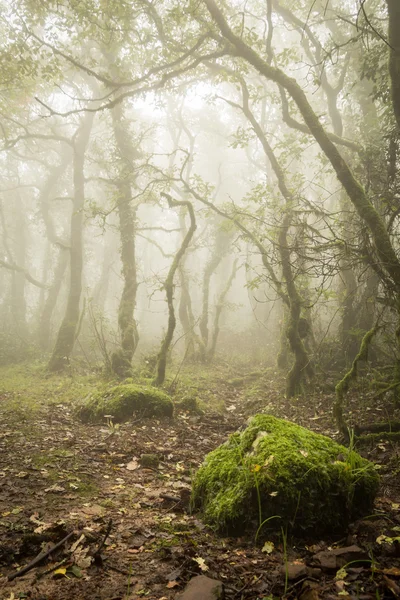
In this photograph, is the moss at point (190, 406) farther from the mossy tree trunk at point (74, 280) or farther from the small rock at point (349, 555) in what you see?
the mossy tree trunk at point (74, 280)

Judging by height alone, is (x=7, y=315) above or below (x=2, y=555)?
above

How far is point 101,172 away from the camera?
28375mm

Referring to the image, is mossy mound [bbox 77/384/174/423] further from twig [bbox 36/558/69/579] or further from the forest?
twig [bbox 36/558/69/579]

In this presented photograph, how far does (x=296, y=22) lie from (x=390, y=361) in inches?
464

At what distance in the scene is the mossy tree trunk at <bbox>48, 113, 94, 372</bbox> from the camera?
1383 cm

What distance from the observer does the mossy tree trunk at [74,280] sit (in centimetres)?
1383

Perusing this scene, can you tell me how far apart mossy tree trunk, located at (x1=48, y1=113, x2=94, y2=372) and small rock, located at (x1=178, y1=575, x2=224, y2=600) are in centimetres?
1082

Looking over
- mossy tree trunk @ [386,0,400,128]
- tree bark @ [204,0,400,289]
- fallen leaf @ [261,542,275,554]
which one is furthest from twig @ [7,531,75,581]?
mossy tree trunk @ [386,0,400,128]

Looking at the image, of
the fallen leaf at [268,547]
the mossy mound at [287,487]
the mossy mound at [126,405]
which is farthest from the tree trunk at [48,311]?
the fallen leaf at [268,547]

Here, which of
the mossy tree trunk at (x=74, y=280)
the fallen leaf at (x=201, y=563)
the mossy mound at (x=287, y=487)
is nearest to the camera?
the fallen leaf at (x=201, y=563)

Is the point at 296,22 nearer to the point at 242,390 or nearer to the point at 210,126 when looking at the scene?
the point at 242,390

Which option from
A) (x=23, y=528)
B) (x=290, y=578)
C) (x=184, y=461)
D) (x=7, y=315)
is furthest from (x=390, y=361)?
(x=7, y=315)

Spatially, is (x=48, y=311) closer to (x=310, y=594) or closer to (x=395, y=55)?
(x=395, y=55)

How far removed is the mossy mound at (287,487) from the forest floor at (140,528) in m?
0.13
